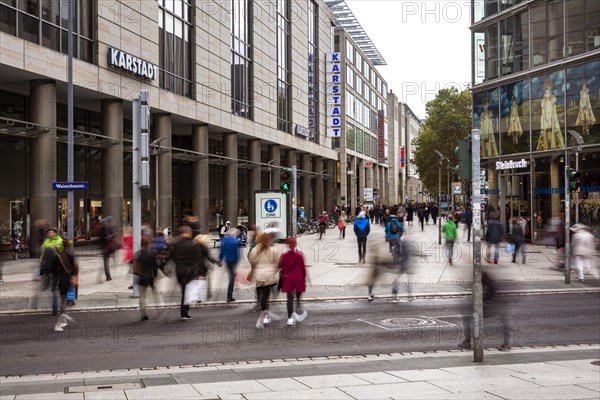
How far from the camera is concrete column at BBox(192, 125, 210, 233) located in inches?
1674

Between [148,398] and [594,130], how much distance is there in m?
28.7

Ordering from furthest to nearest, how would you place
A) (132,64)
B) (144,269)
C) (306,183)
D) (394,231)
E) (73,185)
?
1. (306,183)
2. (132,64)
3. (394,231)
4. (73,185)
5. (144,269)

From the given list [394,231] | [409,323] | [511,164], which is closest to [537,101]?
[511,164]

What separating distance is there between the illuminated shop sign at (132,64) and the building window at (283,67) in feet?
70.0

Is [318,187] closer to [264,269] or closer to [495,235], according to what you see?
[495,235]

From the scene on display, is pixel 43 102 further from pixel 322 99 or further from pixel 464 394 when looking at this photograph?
pixel 322 99

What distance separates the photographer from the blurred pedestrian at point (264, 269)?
1299 cm

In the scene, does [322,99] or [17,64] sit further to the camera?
[322,99]

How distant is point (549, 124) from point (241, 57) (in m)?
23.4

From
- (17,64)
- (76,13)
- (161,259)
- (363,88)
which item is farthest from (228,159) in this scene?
(363,88)

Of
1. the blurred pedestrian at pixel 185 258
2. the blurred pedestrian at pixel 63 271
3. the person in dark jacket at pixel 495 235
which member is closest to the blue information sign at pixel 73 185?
the blurred pedestrian at pixel 63 271

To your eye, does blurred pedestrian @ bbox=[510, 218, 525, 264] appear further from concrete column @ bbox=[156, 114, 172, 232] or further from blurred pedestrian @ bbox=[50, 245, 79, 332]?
concrete column @ bbox=[156, 114, 172, 232]

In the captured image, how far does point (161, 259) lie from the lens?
18984 millimetres

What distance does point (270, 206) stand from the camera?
1128 inches
